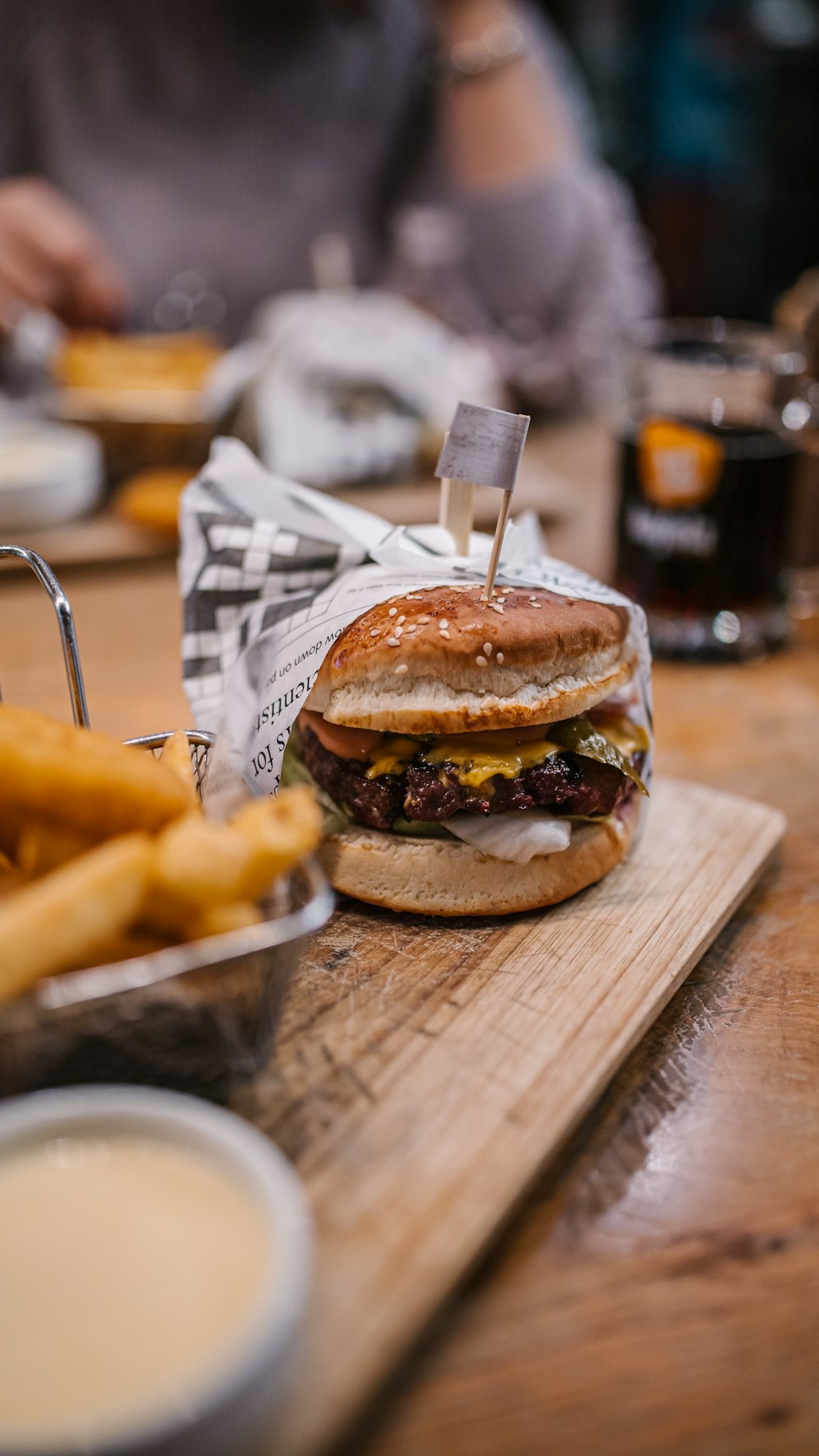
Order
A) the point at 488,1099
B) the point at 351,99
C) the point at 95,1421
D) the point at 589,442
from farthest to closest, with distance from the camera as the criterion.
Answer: the point at 351,99, the point at 589,442, the point at 488,1099, the point at 95,1421

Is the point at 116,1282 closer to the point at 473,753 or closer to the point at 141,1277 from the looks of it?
the point at 141,1277

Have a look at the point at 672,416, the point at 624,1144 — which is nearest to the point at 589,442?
the point at 672,416

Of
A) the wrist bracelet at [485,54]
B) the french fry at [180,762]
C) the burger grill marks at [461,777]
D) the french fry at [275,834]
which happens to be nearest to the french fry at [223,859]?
the french fry at [275,834]

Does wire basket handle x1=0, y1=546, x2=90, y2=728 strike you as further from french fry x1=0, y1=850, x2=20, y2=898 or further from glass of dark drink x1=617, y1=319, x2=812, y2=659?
glass of dark drink x1=617, y1=319, x2=812, y2=659

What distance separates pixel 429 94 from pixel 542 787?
411 cm

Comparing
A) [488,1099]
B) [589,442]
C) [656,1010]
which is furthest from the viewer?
[589,442]

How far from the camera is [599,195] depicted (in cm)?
417

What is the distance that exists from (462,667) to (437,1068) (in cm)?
47

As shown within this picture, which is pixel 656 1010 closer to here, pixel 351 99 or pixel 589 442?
pixel 589 442

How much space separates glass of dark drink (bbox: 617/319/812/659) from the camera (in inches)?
87.8

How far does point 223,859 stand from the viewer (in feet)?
3.15

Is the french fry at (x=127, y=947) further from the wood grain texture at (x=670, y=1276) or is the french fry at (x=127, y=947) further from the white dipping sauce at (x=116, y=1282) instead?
the wood grain texture at (x=670, y=1276)

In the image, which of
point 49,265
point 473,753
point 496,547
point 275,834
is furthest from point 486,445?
point 49,265

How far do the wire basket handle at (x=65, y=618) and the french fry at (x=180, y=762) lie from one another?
0.51 ft
